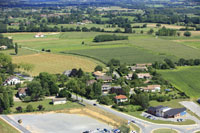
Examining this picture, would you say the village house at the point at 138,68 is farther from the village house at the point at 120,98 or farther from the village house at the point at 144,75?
the village house at the point at 120,98

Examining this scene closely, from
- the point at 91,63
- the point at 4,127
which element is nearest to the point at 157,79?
the point at 91,63

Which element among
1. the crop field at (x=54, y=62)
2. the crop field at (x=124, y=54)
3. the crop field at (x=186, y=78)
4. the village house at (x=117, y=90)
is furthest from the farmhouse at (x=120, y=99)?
the crop field at (x=124, y=54)

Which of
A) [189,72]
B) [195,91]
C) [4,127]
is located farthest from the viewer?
[189,72]

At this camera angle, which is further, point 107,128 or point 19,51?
point 19,51

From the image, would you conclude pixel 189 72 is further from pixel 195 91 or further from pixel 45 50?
pixel 45 50

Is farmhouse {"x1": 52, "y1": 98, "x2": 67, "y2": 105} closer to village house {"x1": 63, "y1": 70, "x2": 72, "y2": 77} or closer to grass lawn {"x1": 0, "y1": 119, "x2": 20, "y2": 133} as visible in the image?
grass lawn {"x1": 0, "y1": 119, "x2": 20, "y2": 133}

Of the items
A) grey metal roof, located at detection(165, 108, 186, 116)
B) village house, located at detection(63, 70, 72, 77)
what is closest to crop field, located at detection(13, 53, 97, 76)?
village house, located at detection(63, 70, 72, 77)
